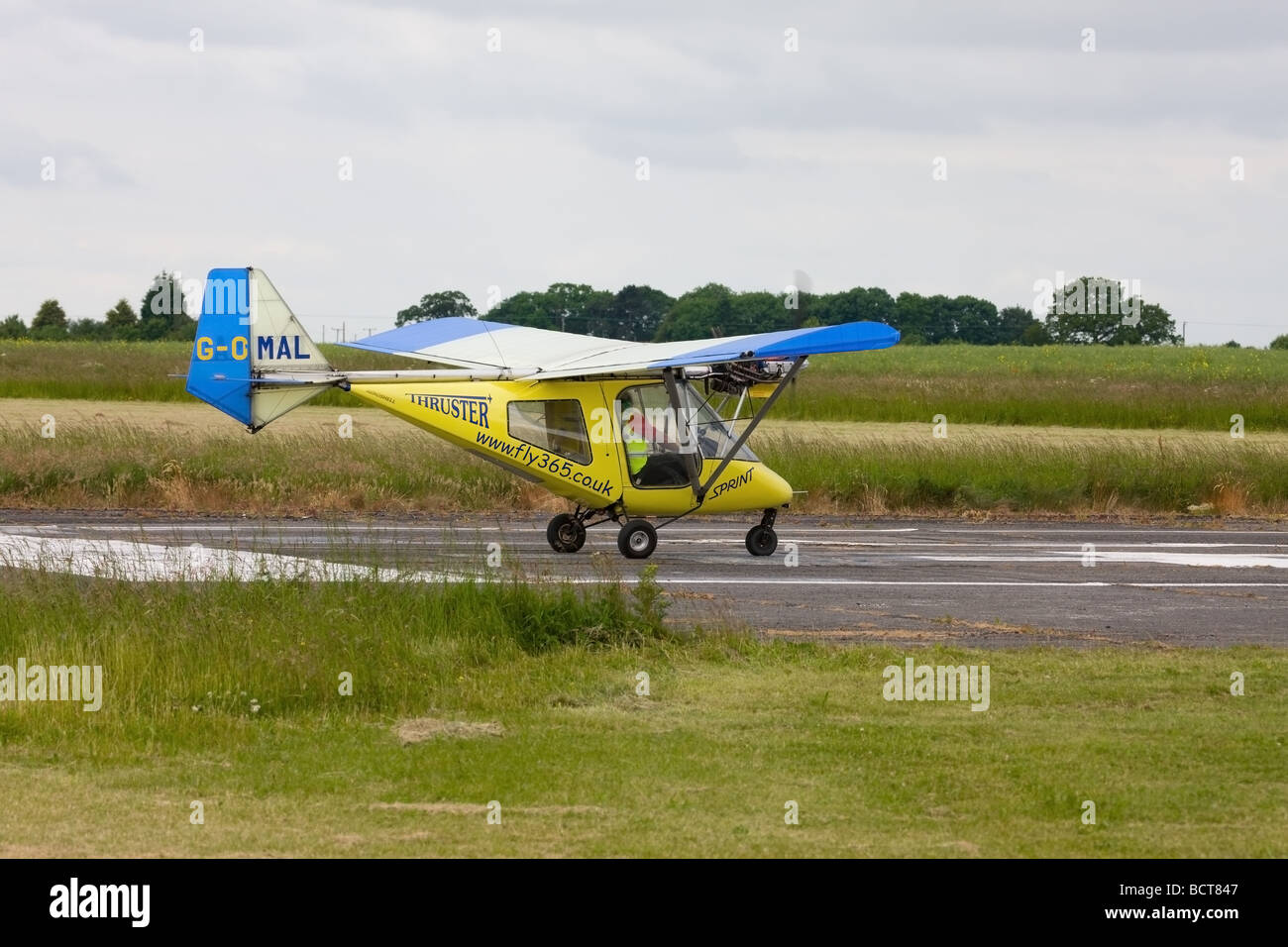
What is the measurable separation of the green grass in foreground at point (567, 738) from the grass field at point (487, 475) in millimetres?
11598

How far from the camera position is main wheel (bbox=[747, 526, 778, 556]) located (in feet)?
65.9

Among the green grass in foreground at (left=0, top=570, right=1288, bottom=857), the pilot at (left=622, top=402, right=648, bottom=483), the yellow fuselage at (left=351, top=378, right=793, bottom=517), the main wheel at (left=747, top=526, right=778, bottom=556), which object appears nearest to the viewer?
the green grass in foreground at (left=0, top=570, right=1288, bottom=857)

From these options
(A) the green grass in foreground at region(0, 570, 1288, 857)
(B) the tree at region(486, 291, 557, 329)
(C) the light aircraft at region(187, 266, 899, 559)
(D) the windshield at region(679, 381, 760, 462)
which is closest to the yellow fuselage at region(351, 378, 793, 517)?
(C) the light aircraft at region(187, 266, 899, 559)

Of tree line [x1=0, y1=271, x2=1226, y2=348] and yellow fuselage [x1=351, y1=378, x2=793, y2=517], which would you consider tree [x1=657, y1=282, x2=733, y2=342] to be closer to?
tree line [x1=0, y1=271, x2=1226, y2=348]

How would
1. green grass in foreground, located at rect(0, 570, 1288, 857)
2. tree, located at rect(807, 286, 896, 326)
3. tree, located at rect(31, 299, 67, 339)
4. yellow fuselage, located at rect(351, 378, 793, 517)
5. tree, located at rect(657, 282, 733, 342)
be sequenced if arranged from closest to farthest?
green grass in foreground, located at rect(0, 570, 1288, 857), yellow fuselage, located at rect(351, 378, 793, 517), tree, located at rect(657, 282, 733, 342), tree, located at rect(807, 286, 896, 326), tree, located at rect(31, 299, 67, 339)

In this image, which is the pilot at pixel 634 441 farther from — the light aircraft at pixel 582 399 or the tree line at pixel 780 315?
the tree line at pixel 780 315

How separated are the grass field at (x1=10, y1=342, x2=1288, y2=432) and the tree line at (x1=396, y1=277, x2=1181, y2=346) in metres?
2.75

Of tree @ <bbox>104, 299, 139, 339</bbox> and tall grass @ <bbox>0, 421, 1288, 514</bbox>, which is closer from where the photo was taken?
tall grass @ <bbox>0, 421, 1288, 514</bbox>

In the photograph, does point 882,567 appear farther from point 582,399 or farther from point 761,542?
point 582,399

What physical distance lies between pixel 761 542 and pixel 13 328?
92.0 meters

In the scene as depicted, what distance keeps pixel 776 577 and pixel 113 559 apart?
7.42 metres

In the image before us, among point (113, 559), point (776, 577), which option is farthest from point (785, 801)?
point (776, 577)

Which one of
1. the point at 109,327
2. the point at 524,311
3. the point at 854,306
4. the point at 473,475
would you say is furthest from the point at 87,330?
the point at 473,475
